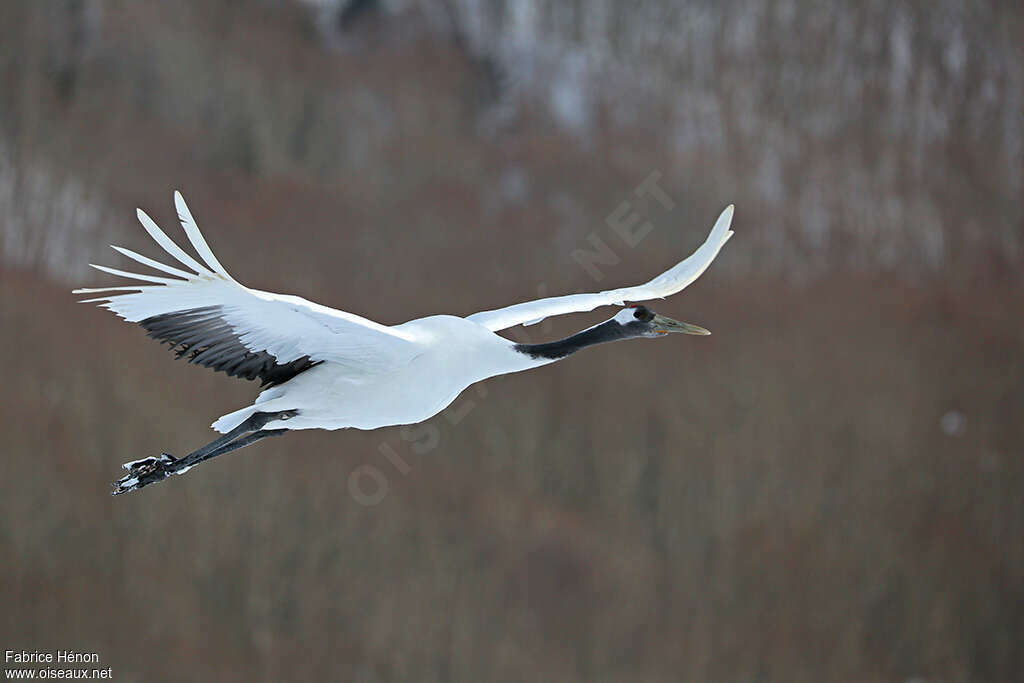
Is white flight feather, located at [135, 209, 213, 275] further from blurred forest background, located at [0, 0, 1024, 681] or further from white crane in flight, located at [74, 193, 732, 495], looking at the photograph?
blurred forest background, located at [0, 0, 1024, 681]

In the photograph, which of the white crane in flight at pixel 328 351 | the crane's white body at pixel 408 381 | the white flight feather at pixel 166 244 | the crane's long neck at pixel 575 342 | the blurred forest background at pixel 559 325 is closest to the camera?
the white flight feather at pixel 166 244

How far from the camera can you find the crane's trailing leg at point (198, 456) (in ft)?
13.6

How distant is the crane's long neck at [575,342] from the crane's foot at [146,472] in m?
1.30

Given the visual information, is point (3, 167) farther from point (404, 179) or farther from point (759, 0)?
point (759, 0)

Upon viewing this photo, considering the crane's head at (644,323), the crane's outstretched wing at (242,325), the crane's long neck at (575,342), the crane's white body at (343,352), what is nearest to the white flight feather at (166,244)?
the crane's outstretched wing at (242,325)

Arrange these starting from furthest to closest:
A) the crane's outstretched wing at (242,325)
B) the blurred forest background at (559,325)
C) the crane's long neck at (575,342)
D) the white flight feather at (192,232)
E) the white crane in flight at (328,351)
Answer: the blurred forest background at (559,325)
the crane's long neck at (575,342)
the white crane in flight at (328,351)
the crane's outstretched wing at (242,325)
the white flight feather at (192,232)

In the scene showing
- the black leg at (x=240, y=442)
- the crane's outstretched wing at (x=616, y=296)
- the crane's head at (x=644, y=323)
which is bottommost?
the black leg at (x=240, y=442)

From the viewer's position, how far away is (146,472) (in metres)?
4.29

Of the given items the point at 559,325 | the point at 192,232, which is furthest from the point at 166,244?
the point at 559,325

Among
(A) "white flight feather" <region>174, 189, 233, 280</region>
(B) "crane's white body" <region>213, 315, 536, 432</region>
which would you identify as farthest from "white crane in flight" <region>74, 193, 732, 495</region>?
(A) "white flight feather" <region>174, 189, 233, 280</region>

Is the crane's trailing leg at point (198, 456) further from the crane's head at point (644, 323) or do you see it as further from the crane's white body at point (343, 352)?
the crane's head at point (644, 323)

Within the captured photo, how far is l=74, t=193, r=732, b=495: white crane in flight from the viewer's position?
3.67 m

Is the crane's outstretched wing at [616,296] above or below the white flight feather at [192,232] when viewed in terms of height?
below

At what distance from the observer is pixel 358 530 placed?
10508 mm
